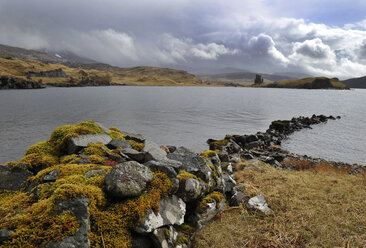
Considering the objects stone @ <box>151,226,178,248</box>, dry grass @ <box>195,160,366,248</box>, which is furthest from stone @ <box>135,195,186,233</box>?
dry grass @ <box>195,160,366,248</box>

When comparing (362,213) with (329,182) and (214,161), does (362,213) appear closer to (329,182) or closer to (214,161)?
(329,182)

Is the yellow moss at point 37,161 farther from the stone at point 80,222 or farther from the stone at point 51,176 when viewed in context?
the stone at point 80,222

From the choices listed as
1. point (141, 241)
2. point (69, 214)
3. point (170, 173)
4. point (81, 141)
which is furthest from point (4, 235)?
point (81, 141)

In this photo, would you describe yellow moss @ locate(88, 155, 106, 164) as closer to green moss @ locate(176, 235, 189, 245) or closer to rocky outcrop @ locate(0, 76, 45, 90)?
green moss @ locate(176, 235, 189, 245)

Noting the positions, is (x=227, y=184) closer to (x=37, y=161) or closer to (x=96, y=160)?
(x=96, y=160)

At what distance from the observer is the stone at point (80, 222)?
4398 mm

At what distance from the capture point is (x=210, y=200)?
8.46 meters

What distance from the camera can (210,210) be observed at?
823 centimetres

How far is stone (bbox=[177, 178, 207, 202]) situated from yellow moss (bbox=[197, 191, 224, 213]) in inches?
13.2

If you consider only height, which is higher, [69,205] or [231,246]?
[69,205]

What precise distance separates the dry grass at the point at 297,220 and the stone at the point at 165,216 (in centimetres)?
113

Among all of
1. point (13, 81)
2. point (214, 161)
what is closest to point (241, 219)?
point (214, 161)

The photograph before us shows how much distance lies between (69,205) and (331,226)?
9.06 metres

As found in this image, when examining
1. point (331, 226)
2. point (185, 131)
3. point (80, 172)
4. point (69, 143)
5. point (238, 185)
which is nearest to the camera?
point (80, 172)
